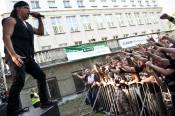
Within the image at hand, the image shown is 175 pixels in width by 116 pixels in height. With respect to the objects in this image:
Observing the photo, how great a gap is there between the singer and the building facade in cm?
1493

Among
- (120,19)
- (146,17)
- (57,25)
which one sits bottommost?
(57,25)

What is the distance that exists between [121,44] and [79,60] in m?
4.87

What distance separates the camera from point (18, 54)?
2.84 metres

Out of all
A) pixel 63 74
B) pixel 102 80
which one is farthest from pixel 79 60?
pixel 102 80

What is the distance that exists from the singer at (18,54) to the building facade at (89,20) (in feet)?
49.0

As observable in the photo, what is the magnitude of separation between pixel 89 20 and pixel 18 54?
23.8 meters

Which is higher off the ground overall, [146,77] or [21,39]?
[21,39]

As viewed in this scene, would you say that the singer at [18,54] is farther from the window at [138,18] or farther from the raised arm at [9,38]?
the window at [138,18]

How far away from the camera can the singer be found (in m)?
2.64

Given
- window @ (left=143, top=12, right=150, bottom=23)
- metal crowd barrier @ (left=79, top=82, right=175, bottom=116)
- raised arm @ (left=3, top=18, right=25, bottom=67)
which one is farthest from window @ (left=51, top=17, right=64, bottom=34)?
raised arm @ (left=3, top=18, right=25, bottom=67)

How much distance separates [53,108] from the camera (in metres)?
2.95

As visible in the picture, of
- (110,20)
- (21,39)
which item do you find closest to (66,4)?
(110,20)

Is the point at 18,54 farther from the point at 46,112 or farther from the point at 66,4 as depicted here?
the point at 66,4

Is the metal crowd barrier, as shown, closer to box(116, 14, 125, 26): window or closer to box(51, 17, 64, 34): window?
box(51, 17, 64, 34): window
